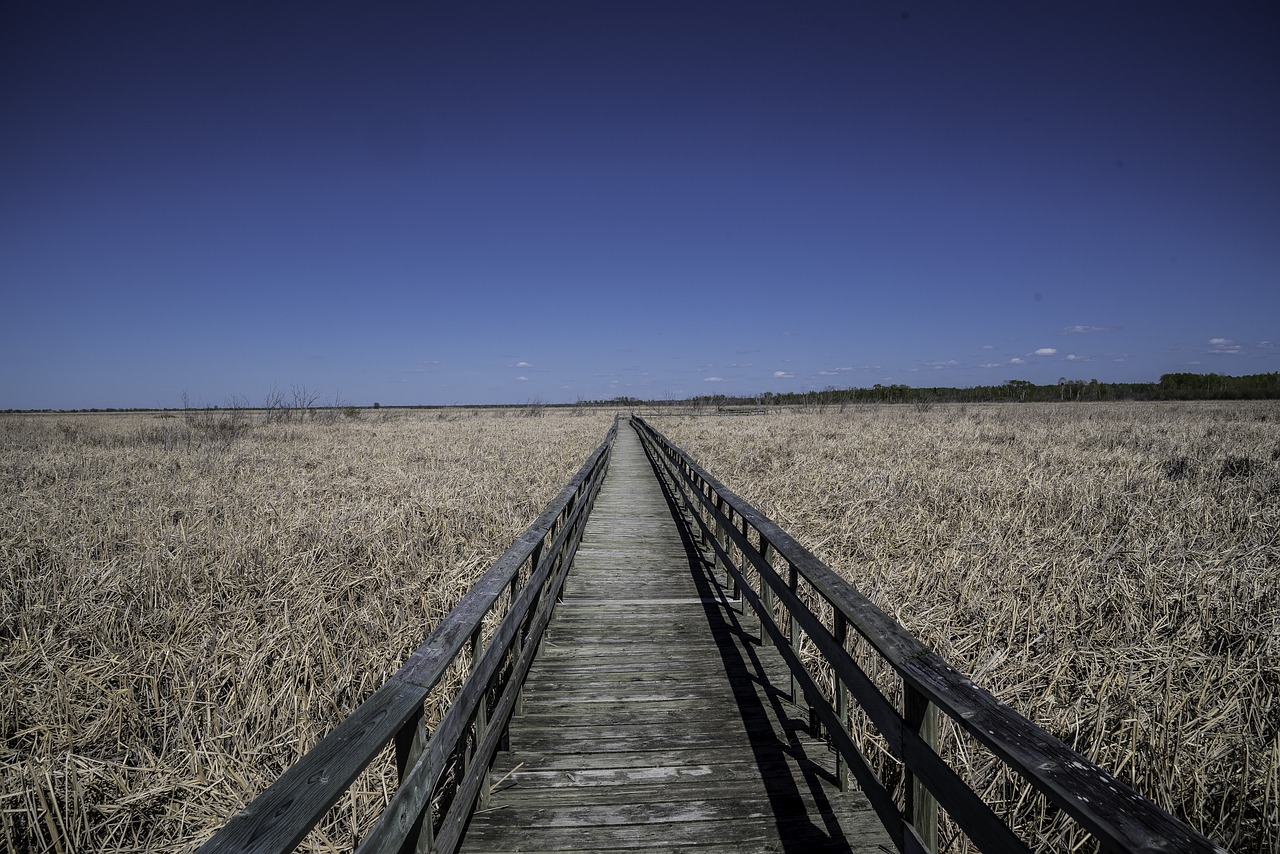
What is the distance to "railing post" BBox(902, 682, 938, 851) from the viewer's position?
6.41ft

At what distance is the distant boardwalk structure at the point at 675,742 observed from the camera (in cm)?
141

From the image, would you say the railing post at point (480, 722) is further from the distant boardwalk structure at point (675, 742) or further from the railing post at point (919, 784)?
the railing post at point (919, 784)

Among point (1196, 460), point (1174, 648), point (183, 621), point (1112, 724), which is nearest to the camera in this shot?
point (1112, 724)

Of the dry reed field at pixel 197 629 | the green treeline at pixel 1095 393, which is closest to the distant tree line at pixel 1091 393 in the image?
the green treeline at pixel 1095 393

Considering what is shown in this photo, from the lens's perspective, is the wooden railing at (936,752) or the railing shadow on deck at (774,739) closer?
the wooden railing at (936,752)

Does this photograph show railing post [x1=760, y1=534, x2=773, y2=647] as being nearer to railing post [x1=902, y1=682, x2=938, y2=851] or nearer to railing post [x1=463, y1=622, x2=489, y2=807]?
railing post [x1=902, y1=682, x2=938, y2=851]

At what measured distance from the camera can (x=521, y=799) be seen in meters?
2.87

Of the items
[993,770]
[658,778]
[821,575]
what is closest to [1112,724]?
[993,770]

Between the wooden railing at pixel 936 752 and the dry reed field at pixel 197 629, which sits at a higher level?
the wooden railing at pixel 936 752

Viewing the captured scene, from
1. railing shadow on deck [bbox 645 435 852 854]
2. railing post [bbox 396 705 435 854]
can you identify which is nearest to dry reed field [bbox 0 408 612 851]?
railing post [bbox 396 705 435 854]

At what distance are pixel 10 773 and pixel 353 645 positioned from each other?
188cm

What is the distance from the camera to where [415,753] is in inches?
78.1

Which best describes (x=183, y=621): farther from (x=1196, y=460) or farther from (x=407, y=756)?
(x=1196, y=460)

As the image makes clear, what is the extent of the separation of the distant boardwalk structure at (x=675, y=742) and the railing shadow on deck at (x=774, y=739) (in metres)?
0.01
